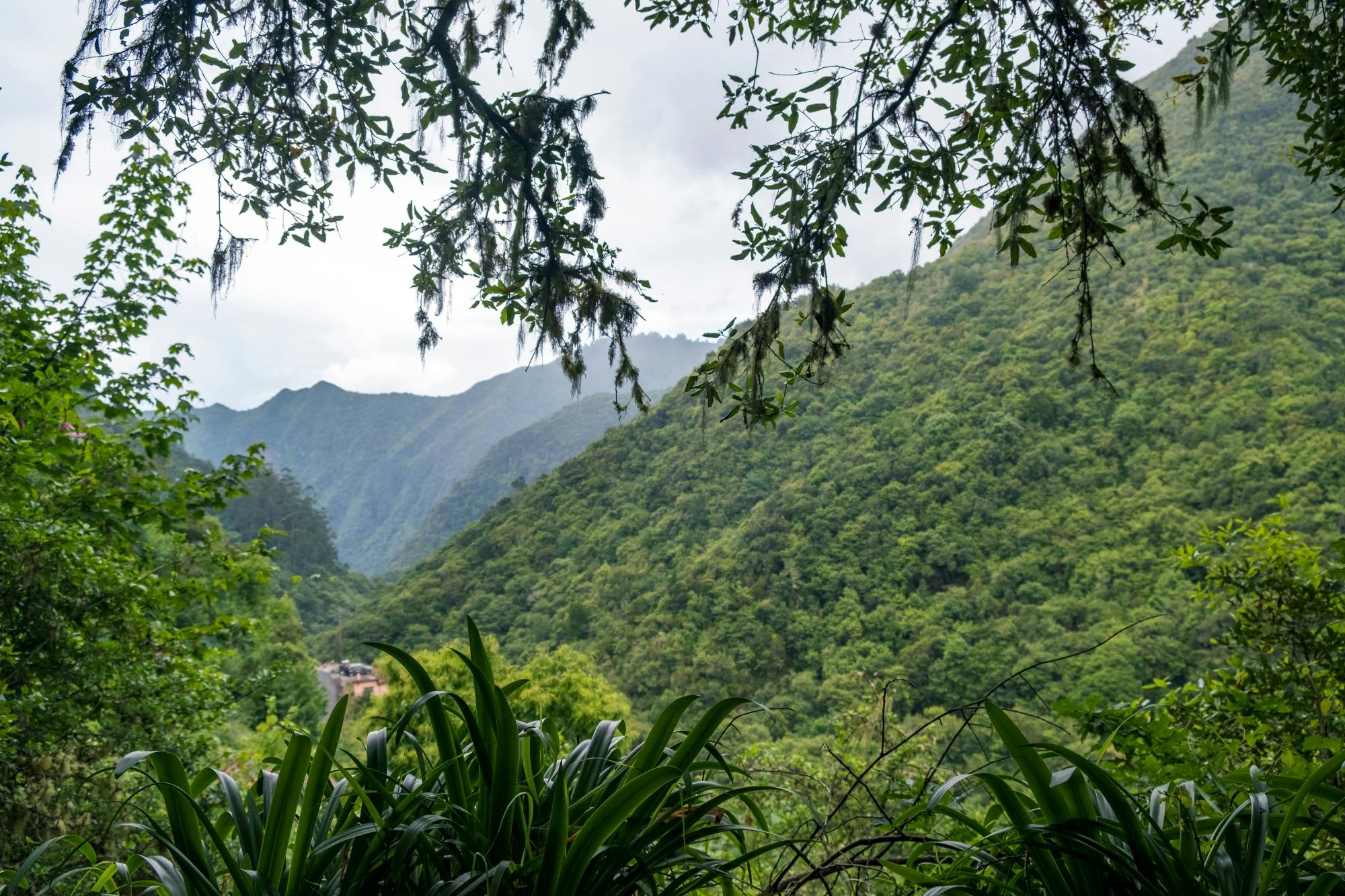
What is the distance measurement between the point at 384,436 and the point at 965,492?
98.9m

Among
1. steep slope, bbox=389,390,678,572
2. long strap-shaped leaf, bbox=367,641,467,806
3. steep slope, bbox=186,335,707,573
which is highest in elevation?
steep slope, bbox=186,335,707,573

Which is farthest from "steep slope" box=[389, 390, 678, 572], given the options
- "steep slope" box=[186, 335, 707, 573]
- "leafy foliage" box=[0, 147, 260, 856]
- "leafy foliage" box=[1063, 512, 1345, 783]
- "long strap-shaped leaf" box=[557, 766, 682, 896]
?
"long strap-shaped leaf" box=[557, 766, 682, 896]

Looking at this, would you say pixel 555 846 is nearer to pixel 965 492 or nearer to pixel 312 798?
pixel 312 798

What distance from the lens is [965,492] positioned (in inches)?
1224

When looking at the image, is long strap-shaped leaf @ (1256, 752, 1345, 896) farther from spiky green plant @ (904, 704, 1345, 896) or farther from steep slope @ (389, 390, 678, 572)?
steep slope @ (389, 390, 678, 572)

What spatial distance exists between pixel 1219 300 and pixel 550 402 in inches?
3485

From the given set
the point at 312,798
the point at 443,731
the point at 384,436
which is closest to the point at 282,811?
the point at 312,798

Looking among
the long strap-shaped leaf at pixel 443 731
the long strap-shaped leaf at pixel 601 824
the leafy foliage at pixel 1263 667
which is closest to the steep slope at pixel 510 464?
the leafy foliage at pixel 1263 667

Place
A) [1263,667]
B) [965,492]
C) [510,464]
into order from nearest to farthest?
→ [1263,667]
[965,492]
[510,464]

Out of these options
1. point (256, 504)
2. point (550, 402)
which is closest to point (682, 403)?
point (256, 504)

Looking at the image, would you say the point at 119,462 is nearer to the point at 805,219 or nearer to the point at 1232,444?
the point at 805,219

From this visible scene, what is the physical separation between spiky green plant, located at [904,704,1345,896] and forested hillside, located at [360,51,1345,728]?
2135cm

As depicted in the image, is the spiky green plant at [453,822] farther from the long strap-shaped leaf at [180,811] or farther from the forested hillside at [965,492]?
the forested hillside at [965,492]

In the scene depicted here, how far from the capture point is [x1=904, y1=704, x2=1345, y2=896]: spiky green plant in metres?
0.61
